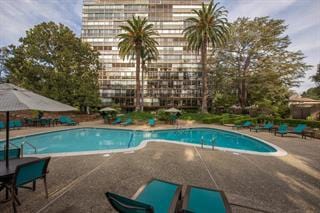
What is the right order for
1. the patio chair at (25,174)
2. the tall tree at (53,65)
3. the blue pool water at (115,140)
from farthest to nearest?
the tall tree at (53,65) < the blue pool water at (115,140) < the patio chair at (25,174)

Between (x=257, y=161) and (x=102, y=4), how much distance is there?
150ft

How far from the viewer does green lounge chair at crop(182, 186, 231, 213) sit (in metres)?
Result: 2.15

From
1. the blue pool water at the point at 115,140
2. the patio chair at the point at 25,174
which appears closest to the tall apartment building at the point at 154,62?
the blue pool water at the point at 115,140

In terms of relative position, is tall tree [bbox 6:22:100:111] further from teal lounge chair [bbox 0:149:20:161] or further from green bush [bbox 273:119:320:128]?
green bush [bbox 273:119:320:128]

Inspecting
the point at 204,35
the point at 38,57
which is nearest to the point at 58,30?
the point at 38,57

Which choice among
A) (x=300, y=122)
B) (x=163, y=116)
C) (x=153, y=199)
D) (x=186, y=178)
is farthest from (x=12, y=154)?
(x=300, y=122)

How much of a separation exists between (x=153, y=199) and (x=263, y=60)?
92.0 ft

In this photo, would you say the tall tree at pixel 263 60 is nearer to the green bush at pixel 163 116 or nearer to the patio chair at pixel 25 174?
the green bush at pixel 163 116

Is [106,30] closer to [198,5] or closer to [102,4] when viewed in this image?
[102,4]

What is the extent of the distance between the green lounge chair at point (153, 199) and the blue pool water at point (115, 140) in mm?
7335

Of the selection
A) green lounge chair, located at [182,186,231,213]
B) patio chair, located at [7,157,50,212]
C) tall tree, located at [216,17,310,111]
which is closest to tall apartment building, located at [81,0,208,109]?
tall tree, located at [216,17,310,111]

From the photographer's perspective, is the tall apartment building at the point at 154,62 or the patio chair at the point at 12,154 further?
the tall apartment building at the point at 154,62

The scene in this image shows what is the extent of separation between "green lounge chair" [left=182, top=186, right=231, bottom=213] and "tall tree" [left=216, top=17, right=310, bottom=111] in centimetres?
2423

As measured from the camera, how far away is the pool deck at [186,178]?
9.96 feet
